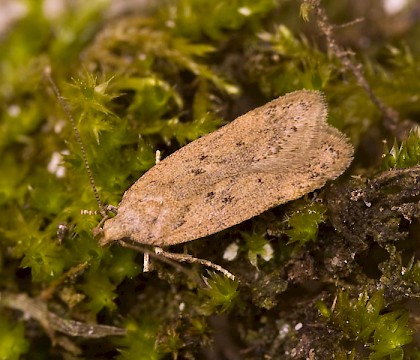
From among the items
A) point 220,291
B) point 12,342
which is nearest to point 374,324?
point 220,291

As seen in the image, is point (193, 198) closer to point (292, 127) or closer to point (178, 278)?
point (178, 278)

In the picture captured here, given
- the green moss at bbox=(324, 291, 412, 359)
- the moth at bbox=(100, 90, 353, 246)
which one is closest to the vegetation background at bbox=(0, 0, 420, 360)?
the green moss at bbox=(324, 291, 412, 359)

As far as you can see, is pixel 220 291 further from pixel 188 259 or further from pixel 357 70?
pixel 357 70

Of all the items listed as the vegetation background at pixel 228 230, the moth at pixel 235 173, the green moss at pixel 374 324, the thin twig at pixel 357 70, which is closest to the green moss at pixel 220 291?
the vegetation background at pixel 228 230

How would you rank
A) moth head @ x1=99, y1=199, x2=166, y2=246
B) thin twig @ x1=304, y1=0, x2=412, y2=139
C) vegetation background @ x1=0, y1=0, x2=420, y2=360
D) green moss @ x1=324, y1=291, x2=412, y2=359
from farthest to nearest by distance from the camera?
thin twig @ x1=304, y1=0, x2=412, y2=139
moth head @ x1=99, y1=199, x2=166, y2=246
vegetation background @ x1=0, y1=0, x2=420, y2=360
green moss @ x1=324, y1=291, x2=412, y2=359

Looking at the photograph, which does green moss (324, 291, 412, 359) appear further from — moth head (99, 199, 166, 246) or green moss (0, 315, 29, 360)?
green moss (0, 315, 29, 360)

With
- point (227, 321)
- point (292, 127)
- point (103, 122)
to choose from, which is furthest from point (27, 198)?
point (292, 127)
